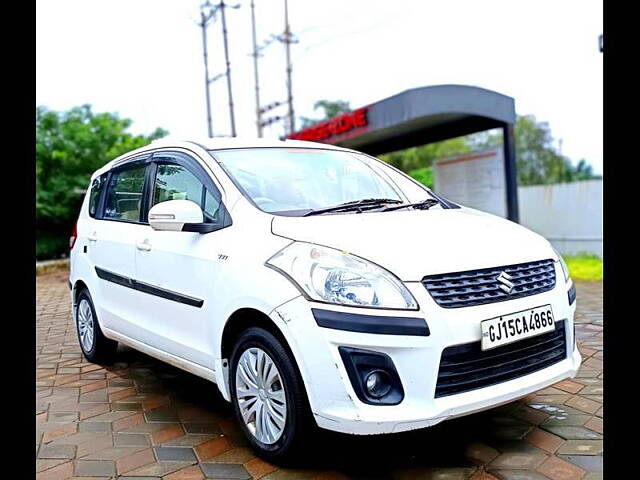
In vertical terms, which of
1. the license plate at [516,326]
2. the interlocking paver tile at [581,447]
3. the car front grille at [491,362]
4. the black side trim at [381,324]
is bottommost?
the interlocking paver tile at [581,447]

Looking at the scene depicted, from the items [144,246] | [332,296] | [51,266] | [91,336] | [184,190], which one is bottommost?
[51,266]

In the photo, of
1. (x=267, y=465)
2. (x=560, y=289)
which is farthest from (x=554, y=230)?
(x=267, y=465)

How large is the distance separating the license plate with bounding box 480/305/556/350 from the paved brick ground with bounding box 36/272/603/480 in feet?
2.00

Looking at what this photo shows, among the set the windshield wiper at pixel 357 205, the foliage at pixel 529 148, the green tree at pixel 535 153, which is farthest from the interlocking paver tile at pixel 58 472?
the green tree at pixel 535 153

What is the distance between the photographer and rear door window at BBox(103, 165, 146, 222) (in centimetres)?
405

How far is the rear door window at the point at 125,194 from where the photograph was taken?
405cm

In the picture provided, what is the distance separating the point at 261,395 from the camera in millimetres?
2809

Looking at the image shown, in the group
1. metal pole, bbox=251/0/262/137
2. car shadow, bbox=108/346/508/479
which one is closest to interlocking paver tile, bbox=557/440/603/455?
car shadow, bbox=108/346/508/479

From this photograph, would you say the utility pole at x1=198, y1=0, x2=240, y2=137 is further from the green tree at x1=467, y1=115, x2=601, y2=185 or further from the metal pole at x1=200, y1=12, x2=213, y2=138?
the green tree at x1=467, y1=115, x2=601, y2=185

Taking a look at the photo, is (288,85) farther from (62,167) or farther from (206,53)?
(62,167)

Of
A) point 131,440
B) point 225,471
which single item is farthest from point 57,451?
point 225,471

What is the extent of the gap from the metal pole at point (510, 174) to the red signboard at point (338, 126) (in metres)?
2.45

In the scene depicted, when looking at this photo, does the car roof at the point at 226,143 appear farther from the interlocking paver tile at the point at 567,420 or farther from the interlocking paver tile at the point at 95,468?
the interlocking paver tile at the point at 567,420

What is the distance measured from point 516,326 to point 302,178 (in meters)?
1.55
